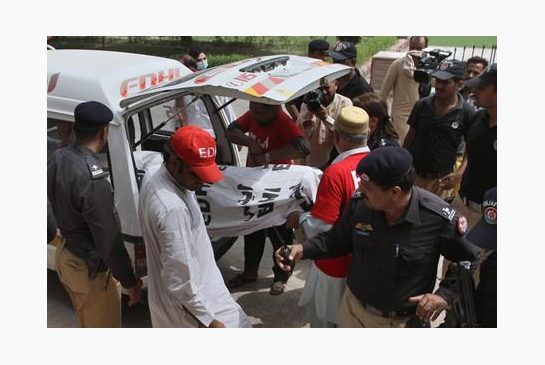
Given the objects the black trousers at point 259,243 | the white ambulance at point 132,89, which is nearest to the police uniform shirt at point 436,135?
the white ambulance at point 132,89

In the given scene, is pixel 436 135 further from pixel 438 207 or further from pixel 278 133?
pixel 438 207

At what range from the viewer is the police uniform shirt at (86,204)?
2.77 m

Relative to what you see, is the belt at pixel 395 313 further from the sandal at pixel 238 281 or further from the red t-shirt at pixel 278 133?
the sandal at pixel 238 281

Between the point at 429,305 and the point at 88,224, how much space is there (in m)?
1.82

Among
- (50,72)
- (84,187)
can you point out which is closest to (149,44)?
(50,72)

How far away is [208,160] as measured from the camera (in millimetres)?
2475

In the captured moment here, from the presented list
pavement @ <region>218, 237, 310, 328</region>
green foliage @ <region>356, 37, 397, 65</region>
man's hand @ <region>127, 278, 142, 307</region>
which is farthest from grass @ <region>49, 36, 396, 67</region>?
man's hand @ <region>127, 278, 142, 307</region>

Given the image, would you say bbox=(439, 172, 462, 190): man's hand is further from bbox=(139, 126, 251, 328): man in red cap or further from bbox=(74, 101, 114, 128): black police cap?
bbox=(74, 101, 114, 128): black police cap

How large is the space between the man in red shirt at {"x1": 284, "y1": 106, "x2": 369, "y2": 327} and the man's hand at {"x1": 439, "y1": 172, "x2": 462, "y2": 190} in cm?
153

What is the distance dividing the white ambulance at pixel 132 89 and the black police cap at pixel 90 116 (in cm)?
31

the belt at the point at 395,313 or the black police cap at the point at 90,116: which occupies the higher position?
the black police cap at the point at 90,116

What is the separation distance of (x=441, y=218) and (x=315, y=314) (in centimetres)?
114

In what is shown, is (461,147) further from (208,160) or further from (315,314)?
(208,160)

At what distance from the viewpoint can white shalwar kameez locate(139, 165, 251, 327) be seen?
2426mm
